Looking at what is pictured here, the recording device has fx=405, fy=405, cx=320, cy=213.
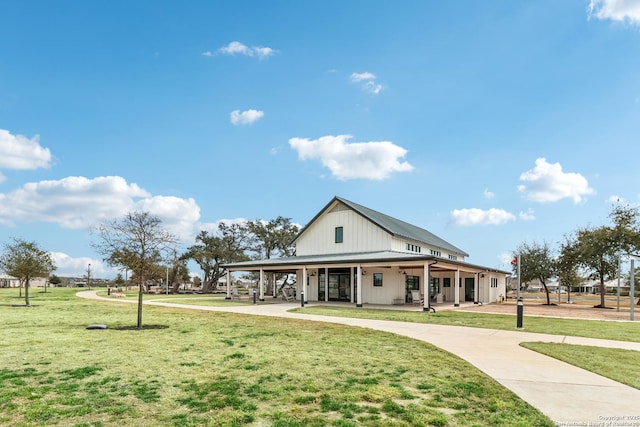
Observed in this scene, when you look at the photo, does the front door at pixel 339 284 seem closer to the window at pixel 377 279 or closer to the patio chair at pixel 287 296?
the window at pixel 377 279

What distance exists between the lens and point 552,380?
628 cm

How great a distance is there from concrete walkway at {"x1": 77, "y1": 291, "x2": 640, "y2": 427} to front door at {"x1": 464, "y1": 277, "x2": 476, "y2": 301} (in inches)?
877

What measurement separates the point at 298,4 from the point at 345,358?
578 inches

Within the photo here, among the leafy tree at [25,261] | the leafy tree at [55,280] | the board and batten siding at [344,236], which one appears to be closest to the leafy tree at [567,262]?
the board and batten siding at [344,236]

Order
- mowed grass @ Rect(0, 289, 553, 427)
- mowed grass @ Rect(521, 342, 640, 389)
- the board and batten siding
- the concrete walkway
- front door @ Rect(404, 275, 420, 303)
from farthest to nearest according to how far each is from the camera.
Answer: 1. the board and batten siding
2. front door @ Rect(404, 275, 420, 303)
3. mowed grass @ Rect(521, 342, 640, 389)
4. the concrete walkway
5. mowed grass @ Rect(0, 289, 553, 427)

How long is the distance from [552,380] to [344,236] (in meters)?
22.7

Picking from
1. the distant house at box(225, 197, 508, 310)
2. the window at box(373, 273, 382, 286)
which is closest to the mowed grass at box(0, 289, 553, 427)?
the distant house at box(225, 197, 508, 310)

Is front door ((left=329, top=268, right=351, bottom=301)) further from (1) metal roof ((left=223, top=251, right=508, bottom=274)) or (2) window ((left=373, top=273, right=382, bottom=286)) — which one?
(2) window ((left=373, top=273, right=382, bottom=286))

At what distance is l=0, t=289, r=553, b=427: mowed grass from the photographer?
4.57m

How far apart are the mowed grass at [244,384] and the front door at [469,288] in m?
25.0

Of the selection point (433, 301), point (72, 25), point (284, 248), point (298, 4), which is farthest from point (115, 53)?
point (284, 248)

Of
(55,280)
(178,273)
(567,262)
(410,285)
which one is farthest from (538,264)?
(55,280)

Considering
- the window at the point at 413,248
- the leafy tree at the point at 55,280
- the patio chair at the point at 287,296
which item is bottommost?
the leafy tree at the point at 55,280

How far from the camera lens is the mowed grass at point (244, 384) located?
4.57 metres
